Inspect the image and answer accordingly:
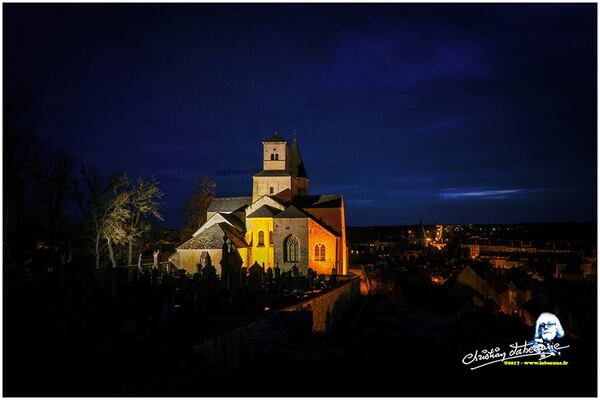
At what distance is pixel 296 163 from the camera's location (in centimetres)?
4562

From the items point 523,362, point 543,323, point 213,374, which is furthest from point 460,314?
point 213,374

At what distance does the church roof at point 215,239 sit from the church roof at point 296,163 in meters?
12.4

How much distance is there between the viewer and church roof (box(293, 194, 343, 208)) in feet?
128

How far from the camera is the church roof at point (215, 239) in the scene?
102 ft

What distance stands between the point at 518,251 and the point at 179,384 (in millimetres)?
53436

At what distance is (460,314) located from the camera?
26562 mm

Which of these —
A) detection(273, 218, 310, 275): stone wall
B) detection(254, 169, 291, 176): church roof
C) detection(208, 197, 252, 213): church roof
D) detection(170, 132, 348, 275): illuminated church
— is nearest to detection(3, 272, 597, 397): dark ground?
detection(273, 218, 310, 275): stone wall

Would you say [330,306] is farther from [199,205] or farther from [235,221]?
[199,205]

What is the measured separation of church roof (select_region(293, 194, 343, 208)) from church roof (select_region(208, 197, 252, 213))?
490 cm

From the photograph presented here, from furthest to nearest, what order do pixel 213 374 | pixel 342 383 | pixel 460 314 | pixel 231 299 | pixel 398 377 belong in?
pixel 460 314 < pixel 231 299 < pixel 398 377 < pixel 342 383 < pixel 213 374

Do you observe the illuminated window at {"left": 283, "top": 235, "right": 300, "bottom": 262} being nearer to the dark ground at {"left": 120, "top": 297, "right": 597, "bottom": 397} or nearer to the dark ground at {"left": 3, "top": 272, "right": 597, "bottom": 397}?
the dark ground at {"left": 3, "top": 272, "right": 597, "bottom": 397}

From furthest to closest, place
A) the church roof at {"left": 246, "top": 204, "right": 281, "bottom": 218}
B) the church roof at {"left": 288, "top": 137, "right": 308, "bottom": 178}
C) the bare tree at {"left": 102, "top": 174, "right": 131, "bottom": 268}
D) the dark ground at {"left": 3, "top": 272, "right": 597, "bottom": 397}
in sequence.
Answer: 1. the church roof at {"left": 288, "top": 137, "right": 308, "bottom": 178}
2. the church roof at {"left": 246, "top": 204, "right": 281, "bottom": 218}
3. the bare tree at {"left": 102, "top": 174, "right": 131, "bottom": 268}
4. the dark ground at {"left": 3, "top": 272, "right": 597, "bottom": 397}

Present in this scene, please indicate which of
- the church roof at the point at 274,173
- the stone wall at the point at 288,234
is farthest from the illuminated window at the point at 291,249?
the church roof at the point at 274,173

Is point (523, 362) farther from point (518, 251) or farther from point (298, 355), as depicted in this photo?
point (518, 251)
